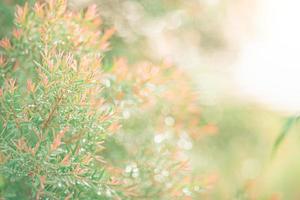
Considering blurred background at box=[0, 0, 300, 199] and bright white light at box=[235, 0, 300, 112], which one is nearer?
blurred background at box=[0, 0, 300, 199]

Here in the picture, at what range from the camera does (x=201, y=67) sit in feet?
18.1

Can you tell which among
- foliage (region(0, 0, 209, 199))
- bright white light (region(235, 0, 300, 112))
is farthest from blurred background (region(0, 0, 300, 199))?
foliage (region(0, 0, 209, 199))

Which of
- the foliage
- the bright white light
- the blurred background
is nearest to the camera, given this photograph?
the foliage

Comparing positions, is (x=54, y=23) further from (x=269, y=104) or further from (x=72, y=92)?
(x=269, y=104)

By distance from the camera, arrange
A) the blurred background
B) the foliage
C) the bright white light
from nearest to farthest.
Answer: the foliage < the blurred background < the bright white light

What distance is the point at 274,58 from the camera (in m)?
5.73

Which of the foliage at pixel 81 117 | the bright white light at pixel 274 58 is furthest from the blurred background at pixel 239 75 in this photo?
the foliage at pixel 81 117

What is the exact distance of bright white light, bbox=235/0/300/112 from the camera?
5465mm

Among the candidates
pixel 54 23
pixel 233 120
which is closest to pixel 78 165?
pixel 54 23

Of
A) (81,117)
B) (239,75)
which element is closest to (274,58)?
(239,75)

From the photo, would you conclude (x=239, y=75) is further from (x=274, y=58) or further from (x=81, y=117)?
(x=81, y=117)

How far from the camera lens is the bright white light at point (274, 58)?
5.46 meters

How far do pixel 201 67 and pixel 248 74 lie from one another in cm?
54

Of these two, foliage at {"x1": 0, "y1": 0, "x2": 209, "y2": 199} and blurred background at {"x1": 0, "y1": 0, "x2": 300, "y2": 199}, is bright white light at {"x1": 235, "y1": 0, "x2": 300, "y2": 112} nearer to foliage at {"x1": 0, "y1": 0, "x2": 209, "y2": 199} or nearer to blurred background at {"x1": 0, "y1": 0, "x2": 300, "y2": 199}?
blurred background at {"x1": 0, "y1": 0, "x2": 300, "y2": 199}
